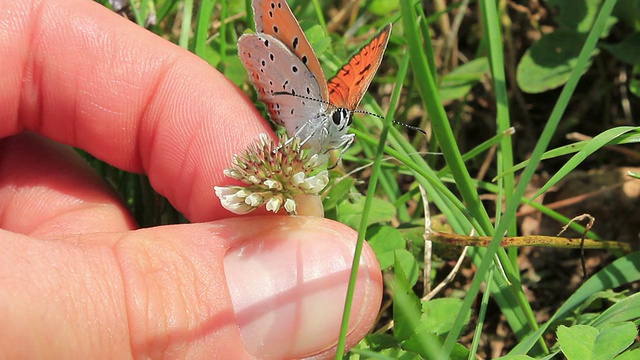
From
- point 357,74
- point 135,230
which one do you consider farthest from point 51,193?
point 357,74

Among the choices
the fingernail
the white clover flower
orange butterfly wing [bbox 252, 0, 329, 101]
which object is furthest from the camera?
orange butterfly wing [bbox 252, 0, 329, 101]

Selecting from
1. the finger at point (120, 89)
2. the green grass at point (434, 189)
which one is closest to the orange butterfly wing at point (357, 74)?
the green grass at point (434, 189)

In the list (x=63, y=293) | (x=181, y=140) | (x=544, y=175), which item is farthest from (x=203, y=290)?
(x=544, y=175)

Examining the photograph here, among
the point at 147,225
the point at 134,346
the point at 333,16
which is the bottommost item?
the point at 147,225

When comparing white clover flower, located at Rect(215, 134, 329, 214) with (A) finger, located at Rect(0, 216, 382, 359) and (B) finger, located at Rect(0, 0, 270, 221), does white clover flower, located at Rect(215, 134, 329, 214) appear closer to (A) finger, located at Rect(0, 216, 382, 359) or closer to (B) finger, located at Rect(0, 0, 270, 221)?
(A) finger, located at Rect(0, 216, 382, 359)

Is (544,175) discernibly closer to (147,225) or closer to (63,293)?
(147,225)

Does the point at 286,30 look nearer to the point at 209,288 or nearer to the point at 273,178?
the point at 273,178

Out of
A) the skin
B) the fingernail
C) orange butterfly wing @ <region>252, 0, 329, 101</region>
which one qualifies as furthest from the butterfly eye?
the fingernail
